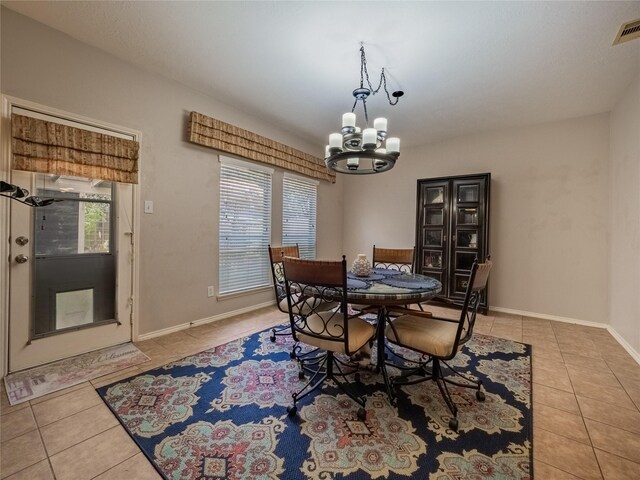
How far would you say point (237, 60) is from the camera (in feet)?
8.20

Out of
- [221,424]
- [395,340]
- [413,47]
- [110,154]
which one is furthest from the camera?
[110,154]

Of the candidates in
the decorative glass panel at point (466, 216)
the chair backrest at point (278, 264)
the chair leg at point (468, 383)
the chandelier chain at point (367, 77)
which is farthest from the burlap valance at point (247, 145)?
the chair leg at point (468, 383)

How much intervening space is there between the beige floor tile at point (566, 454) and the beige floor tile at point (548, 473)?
0.03 metres

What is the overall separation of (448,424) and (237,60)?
3287 mm

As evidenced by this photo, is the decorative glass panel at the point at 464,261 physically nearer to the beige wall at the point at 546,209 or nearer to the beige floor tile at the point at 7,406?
the beige wall at the point at 546,209

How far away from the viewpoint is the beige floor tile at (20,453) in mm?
1242

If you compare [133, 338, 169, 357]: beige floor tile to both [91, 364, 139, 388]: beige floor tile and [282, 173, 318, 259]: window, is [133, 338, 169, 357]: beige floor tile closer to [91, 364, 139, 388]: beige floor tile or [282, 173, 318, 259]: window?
[91, 364, 139, 388]: beige floor tile

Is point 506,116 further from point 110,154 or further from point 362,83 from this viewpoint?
point 110,154

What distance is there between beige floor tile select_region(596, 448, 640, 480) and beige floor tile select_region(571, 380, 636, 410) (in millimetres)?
640

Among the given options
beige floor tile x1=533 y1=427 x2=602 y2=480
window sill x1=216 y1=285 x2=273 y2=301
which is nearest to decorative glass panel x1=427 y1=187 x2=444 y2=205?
window sill x1=216 y1=285 x2=273 y2=301

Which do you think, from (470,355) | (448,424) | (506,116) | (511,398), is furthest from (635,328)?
(506,116)

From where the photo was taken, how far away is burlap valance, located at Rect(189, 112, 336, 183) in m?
3.04

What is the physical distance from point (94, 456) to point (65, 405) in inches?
24.5

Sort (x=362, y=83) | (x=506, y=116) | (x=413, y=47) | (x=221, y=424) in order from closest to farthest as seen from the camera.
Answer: (x=221, y=424) → (x=413, y=47) → (x=362, y=83) → (x=506, y=116)
